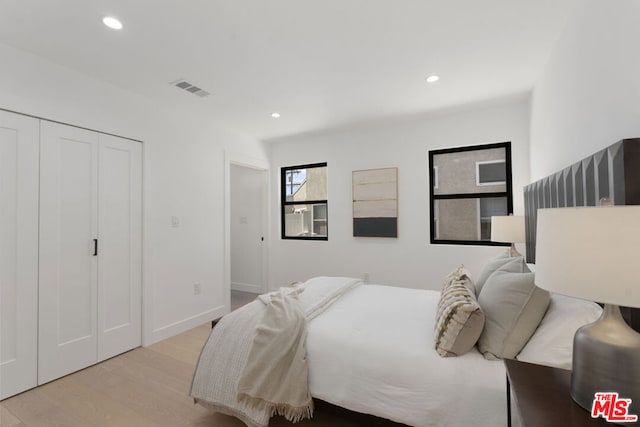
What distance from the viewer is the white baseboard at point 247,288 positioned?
503cm

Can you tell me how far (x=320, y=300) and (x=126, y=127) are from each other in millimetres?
2487

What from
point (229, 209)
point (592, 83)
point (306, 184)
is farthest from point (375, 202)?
point (592, 83)

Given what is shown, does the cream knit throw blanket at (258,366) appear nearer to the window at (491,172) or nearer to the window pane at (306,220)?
the window pane at (306,220)

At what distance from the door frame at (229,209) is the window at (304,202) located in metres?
0.28

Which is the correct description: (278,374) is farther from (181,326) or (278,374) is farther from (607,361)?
(181,326)

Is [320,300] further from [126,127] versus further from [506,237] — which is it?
[126,127]

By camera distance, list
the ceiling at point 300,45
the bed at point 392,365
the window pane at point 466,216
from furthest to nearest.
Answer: the window pane at point 466,216 → the ceiling at point 300,45 → the bed at point 392,365

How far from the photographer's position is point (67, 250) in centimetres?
248

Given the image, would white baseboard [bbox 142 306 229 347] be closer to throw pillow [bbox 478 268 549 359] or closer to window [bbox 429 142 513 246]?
window [bbox 429 142 513 246]

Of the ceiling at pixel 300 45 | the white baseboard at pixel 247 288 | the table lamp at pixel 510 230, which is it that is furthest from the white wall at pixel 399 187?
the table lamp at pixel 510 230

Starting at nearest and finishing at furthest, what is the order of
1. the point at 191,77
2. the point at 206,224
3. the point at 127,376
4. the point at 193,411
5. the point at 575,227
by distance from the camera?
the point at 575,227
the point at 193,411
the point at 127,376
the point at 191,77
the point at 206,224

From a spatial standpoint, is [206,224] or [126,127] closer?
[126,127]

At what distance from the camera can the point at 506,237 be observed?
2.63 metres

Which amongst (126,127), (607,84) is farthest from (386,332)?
(126,127)
